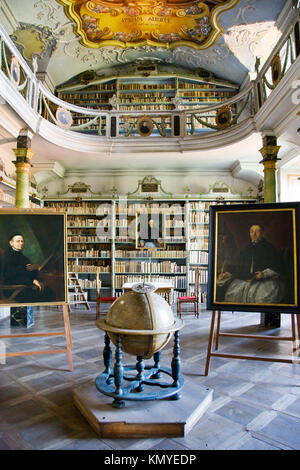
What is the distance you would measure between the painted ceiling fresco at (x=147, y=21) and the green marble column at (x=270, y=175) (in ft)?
12.2

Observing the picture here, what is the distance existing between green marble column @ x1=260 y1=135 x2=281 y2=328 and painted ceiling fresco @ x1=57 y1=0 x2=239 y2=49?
372cm

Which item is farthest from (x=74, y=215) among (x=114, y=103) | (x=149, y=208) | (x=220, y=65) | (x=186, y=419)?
(x=186, y=419)

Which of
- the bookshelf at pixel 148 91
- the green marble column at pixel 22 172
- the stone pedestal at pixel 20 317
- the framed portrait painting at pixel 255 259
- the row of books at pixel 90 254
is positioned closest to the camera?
the framed portrait painting at pixel 255 259

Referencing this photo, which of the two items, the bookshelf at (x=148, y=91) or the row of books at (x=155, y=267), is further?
the bookshelf at (x=148, y=91)

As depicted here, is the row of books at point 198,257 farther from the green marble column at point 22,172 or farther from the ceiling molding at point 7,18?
the ceiling molding at point 7,18

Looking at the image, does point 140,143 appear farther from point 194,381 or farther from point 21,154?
point 194,381

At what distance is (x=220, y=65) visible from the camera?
9.21 metres

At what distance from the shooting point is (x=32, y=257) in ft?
12.9

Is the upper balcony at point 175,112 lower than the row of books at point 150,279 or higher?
higher

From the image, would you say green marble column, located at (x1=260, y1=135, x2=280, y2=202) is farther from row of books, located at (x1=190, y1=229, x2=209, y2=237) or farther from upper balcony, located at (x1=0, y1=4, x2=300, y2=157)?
row of books, located at (x1=190, y1=229, x2=209, y2=237)

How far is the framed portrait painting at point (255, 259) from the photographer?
136 inches

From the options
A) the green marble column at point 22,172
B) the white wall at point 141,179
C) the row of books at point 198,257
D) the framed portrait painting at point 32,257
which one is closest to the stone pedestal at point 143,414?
the framed portrait painting at point 32,257

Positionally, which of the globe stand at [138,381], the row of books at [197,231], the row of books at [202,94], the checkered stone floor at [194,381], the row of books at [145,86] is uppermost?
the row of books at [145,86]

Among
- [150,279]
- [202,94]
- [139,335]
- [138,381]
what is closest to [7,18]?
[202,94]
